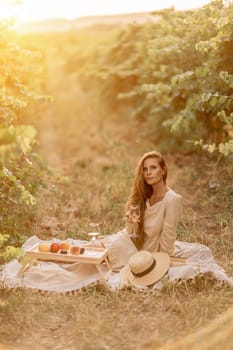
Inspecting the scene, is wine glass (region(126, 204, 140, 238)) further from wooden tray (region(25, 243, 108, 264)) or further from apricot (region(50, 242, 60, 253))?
apricot (region(50, 242, 60, 253))

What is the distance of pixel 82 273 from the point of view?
611 cm

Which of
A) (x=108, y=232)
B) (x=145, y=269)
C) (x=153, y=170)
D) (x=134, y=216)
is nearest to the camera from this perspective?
(x=145, y=269)

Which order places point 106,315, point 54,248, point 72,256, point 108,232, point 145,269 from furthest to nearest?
point 108,232 → point 54,248 → point 72,256 → point 145,269 → point 106,315

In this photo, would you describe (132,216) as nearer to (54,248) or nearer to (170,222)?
(170,222)

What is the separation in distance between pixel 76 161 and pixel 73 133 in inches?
134

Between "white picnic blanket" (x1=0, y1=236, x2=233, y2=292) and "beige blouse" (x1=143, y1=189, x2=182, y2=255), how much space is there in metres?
0.29

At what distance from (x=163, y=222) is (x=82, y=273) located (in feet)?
3.38

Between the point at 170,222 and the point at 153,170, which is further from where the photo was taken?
the point at 153,170

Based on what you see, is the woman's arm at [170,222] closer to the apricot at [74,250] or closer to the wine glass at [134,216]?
the wine glass at [134,216]

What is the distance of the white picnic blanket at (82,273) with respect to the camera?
5715mm

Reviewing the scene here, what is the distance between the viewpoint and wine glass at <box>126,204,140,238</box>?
19.9 ft

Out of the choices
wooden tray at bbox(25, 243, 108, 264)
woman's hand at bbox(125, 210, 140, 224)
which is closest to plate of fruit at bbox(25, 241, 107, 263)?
wooden tray at bbox(25, 243, 108, 264)

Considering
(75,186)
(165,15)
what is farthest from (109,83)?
(75,186)

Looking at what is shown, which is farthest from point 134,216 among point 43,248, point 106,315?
point 106,315
